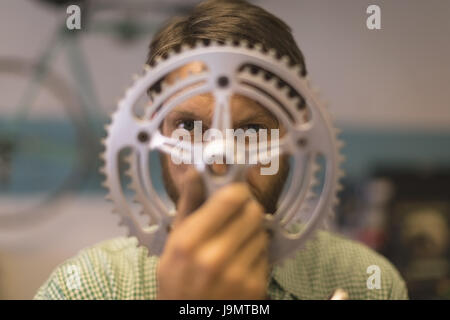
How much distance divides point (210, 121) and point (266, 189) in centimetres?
8

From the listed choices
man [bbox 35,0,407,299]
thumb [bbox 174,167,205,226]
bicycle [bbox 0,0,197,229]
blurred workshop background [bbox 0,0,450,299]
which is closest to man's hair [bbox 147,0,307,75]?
man [bbox 35,0,407,299]

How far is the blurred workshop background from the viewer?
0.99 metres

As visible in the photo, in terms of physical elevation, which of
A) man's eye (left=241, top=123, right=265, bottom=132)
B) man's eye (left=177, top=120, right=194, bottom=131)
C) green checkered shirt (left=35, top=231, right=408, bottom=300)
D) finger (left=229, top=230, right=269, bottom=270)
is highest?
man's eye (left=177, top=120, right=194, bottom=131)

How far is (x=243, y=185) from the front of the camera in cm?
29

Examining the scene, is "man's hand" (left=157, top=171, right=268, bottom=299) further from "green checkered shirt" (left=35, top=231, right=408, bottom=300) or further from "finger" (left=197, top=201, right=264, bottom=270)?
"green checkered shirt" (left=35, top=231, right=408, bottom=300)

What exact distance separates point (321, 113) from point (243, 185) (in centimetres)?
7

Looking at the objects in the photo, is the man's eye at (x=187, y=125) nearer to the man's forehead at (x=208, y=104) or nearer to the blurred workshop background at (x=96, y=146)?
the man's forehead at (x=208, y=104)

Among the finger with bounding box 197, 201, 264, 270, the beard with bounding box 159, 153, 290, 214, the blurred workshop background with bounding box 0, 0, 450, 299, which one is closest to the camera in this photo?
the finger with bounding box 197, 201, 264, 270

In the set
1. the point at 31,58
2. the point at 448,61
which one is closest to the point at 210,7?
the point at 448,61

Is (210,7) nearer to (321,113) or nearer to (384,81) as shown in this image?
(321,113)

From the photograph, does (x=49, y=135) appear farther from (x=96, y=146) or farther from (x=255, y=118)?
(x=255, y=118)

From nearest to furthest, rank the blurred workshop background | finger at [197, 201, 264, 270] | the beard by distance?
finger at [197, 201, 264, 270] < the beard < the blurred workshop background

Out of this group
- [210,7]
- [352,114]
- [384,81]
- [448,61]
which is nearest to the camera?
[210,7]

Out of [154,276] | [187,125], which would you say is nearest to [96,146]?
[154,276]
